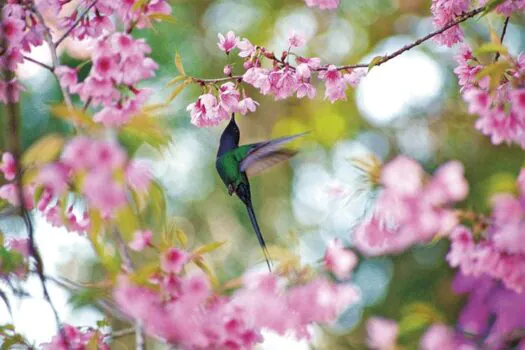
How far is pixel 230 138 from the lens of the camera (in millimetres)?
1909

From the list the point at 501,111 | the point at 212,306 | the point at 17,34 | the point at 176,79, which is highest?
the point at 17,34

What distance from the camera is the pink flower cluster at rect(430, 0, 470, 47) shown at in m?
1.72

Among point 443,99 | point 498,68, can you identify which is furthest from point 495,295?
point 443,99

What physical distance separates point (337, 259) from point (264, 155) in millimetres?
296

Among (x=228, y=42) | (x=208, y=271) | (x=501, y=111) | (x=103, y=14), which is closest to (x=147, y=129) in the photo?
(x=208, y=271)

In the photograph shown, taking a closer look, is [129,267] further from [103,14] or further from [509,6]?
[509,6]

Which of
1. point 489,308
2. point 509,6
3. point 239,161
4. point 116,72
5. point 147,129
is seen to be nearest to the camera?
point 147,129

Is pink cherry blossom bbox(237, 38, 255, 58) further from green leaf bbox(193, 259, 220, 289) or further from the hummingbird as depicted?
green leaf bbox(193, 259, 220, 289)

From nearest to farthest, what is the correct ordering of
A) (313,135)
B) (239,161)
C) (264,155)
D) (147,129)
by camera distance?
(147,129)
(264,155)
(239,161)
(313,135)

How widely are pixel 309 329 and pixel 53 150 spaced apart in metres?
0.76

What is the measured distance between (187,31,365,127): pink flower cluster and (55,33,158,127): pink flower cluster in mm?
288

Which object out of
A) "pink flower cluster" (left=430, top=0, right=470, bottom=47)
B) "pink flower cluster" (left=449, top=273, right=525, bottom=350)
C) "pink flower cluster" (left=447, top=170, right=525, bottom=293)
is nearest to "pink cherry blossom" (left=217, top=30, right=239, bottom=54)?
"pink flower cluster" (left=430, top=0, right=470, bottom=47)

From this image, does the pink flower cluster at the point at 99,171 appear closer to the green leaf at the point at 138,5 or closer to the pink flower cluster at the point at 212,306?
the pink flower cluster at the point at 212,306

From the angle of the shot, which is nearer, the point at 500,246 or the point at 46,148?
the point at 46,148
